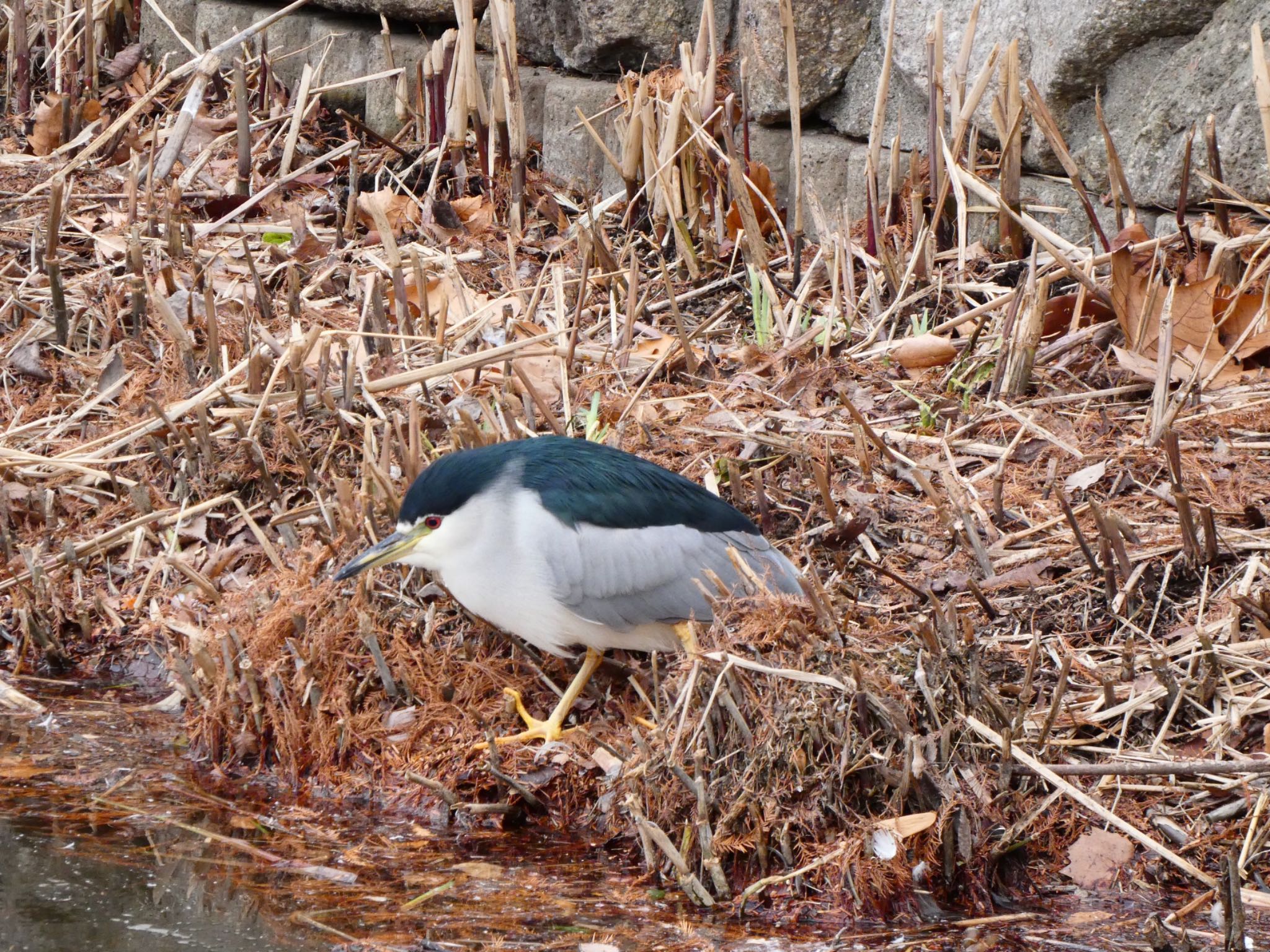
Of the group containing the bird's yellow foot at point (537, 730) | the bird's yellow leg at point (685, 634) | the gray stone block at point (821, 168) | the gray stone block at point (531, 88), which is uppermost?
the gray stone block at point (531, 88)

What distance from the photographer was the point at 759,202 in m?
5.53

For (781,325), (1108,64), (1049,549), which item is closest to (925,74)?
(1108,64)

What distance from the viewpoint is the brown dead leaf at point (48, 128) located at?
6.58 metres

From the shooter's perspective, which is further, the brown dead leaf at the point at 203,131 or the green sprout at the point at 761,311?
the brown dead leaf at the point at 203,131

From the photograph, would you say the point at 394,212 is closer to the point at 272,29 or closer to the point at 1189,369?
the point at 272,29

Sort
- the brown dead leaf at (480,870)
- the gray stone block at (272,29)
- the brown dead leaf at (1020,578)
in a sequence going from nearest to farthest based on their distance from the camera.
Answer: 1. the brown dead leaf at (480,870)
2. the brown dead leaf at (1020,578)
3. the gray stone block at (272,29)

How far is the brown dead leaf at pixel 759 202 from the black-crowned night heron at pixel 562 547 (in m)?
2.23

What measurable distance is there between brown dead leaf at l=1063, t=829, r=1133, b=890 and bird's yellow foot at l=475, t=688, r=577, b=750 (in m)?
1.20

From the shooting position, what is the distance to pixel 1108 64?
189 inches

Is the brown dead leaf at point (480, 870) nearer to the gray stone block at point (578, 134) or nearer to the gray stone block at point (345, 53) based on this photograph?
the gray stone block at point (578, 134)

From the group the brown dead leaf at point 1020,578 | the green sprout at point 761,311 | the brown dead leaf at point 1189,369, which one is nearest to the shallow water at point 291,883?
the brown dead leaf at point 1020,578

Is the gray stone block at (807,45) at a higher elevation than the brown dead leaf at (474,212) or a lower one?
higher

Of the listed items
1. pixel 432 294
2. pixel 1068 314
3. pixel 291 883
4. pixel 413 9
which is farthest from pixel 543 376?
pixel 413 9

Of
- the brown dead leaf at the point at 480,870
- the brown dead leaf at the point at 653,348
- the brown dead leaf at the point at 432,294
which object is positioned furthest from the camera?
the brown dead leaf at the point at 432,294
